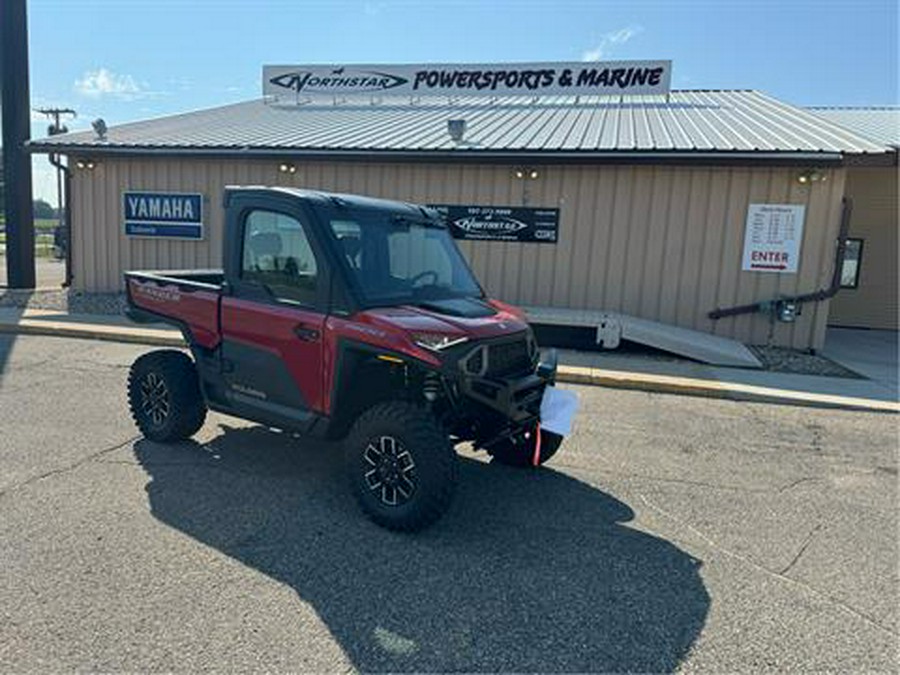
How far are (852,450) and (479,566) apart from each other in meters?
4.44

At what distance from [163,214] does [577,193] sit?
27.7 feet

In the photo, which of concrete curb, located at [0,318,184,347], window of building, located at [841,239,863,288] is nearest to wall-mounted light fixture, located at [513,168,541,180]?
concrete curb, located at [0,318,184,347]

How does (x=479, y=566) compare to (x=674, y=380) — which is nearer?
(x=479, y=566)

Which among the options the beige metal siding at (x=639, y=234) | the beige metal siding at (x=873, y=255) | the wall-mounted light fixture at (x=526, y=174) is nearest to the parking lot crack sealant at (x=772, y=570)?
the beige metal siding at (x=639, y=234)

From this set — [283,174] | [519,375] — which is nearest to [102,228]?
[283,174]

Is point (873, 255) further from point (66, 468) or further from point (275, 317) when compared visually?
point (66, 468)

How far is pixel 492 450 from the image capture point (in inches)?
200

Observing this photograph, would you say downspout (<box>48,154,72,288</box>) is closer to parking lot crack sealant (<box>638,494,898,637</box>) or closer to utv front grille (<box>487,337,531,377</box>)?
utv front grille (<box>487,337,531,377</box>)

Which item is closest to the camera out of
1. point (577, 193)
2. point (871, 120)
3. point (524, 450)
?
point (524, 450)

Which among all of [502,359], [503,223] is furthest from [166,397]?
[503,223]

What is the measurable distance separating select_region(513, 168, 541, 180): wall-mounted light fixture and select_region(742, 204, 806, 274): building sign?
3615 mm

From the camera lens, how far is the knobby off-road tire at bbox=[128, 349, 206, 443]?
16.6 feet

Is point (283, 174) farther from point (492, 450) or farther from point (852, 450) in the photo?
point (852, 450)

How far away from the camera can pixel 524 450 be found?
496 centimetres
